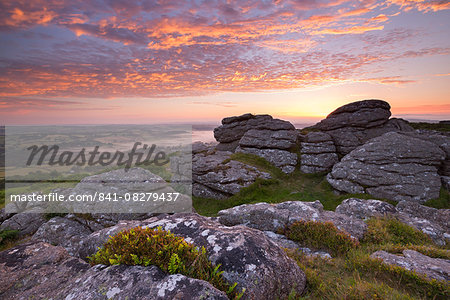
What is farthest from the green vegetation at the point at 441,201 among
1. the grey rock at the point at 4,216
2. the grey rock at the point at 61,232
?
the grey rock at the point at 4,216

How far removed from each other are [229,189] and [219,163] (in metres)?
4.67

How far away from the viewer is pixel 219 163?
26.9 metres

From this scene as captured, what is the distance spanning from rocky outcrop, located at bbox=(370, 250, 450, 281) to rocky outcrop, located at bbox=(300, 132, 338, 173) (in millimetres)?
22282

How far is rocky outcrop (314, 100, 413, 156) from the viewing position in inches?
1298

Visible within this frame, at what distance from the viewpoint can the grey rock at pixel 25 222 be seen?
13.2 m

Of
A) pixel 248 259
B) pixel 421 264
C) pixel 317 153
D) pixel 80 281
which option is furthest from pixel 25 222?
pixel 317 153

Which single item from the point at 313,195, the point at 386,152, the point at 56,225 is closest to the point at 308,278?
the point at 56,225

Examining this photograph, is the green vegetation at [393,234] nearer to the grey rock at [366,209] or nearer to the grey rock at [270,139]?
the grey rock at [366,209]

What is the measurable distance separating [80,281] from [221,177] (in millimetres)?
20207

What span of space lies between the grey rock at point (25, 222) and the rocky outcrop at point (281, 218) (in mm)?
12499

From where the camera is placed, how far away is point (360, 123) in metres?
34.5

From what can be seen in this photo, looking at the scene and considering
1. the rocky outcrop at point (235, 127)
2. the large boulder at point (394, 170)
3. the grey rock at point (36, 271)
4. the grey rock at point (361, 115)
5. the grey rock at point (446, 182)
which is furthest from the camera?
the rocky outcrop at point (235, 127)

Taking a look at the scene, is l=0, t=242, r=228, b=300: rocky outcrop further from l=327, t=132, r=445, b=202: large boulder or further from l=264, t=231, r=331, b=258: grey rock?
l=327, t=132, r=445, b=202: large boulder

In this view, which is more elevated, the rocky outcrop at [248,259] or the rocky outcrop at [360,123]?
the rocky outcrop at [360,123]
